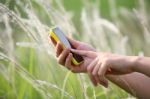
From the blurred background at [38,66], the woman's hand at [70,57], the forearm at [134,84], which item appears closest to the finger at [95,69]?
the woman's hand at [70,57]

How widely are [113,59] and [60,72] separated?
0.82 metres

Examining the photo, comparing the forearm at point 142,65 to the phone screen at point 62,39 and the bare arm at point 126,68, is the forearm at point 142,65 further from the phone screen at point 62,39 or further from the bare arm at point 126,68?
the phone screen at point 62,39

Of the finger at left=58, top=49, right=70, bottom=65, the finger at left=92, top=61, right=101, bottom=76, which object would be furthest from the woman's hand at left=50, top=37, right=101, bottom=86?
the finger at left=92, top=61, right=101, bottom=76

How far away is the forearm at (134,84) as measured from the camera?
9.42ft

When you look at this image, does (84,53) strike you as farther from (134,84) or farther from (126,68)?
(134,84)

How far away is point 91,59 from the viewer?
2.70m

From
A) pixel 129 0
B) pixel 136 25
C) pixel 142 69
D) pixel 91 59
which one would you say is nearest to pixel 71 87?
pixel 91 59

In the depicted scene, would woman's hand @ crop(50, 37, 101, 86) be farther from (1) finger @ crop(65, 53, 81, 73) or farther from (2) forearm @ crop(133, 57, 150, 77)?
(2) forearm @ crop(133, 57, 150, 77)

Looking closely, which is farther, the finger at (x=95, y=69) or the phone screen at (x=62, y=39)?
the phone screen at (x=62, y=39)

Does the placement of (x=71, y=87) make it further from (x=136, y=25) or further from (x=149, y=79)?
(x=136, y=25)

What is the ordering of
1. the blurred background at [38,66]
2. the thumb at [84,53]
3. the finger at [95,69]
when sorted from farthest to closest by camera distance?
1. the blurred background at [38,66]
2. the thumb at [84,53]
3. the finger at [95,69]

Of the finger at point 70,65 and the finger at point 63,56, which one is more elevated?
the finger at point 63,56

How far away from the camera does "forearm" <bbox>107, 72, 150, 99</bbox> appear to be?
2871mm

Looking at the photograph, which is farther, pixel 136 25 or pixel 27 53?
pixel 136 25
